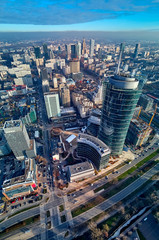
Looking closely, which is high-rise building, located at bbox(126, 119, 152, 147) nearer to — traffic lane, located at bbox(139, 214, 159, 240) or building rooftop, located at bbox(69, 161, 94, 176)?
building rooftop, located at bbox(69, 161, 94, 176)

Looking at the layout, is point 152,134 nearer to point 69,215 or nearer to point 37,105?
point 69,215

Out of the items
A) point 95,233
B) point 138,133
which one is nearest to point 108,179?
point 95,233

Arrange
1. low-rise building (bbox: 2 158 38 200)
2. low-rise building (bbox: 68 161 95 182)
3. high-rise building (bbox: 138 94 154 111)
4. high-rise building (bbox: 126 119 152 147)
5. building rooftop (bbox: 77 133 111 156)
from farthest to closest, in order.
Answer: high-rise building (bbox: 138 94 154 111) < high-rise building (bbox: 126 119 152 147) < low-rise building (bbox: 68 161 95 182) < building rooftop (bbox: 77 133 111 156) < low-rise building (bbox: 2 158 38 200)

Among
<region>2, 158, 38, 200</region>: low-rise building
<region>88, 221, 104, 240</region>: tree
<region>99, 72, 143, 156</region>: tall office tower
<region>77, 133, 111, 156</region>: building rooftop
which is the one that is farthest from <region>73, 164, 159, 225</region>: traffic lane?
<region>2, 158, 38, 200</region>: low-rise building

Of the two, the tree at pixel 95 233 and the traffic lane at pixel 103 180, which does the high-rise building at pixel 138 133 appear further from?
the tree at pixel 95 233

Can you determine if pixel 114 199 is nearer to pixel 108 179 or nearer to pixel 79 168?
pixel 108 179

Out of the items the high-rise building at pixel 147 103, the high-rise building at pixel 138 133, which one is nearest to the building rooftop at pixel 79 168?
the high-rise building at pixel 138 133

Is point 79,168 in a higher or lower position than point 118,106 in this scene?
lower
